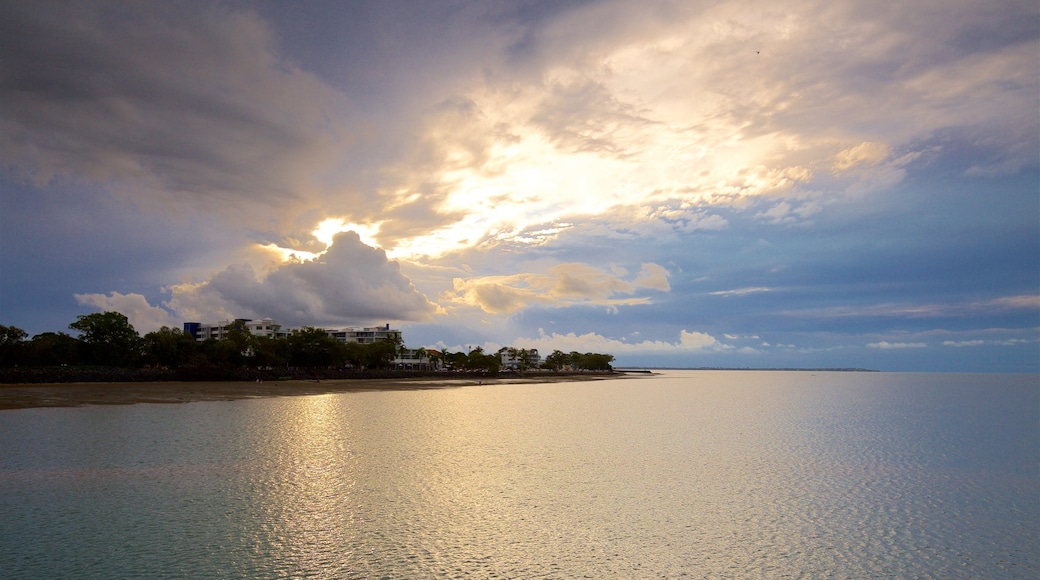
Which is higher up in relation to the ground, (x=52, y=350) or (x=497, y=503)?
(x=52, y=350)

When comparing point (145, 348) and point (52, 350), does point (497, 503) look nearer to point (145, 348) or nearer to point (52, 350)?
point (52, 350)

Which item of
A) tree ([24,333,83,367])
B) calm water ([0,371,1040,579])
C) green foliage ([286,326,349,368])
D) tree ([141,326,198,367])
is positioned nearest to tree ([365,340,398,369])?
green foliage ([286,326,349,368])

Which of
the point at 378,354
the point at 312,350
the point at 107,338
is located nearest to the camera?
the point at 107,338

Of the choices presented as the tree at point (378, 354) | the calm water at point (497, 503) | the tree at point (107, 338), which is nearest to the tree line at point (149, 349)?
the tree at point (107, 338)

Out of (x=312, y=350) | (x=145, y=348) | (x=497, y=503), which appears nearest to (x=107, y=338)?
(x=145, y=348)

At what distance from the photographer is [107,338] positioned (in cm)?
10162

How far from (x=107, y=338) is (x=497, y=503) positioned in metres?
107

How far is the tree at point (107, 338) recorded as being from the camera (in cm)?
10062

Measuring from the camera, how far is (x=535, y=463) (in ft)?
93.5

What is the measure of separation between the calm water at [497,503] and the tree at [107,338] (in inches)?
2821

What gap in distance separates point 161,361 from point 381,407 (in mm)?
70761

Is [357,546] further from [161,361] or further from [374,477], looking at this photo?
[161,361]

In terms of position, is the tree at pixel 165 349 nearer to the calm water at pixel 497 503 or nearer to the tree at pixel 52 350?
the tree at pixel 52 350

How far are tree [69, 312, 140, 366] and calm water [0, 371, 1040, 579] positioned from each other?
71.6 metres
